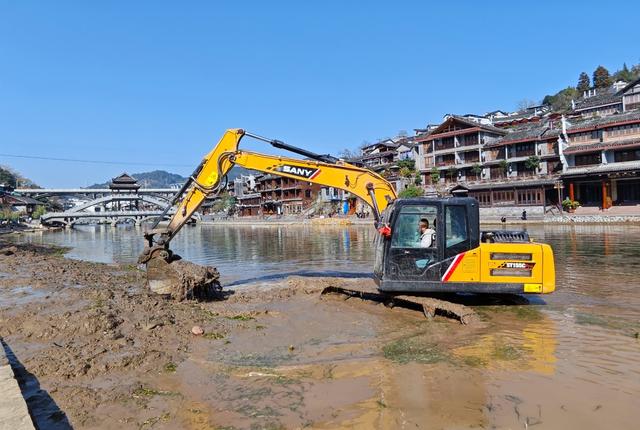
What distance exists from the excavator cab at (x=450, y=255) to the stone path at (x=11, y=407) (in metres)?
6.29

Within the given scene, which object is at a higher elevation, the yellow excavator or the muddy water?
the yellow excavator

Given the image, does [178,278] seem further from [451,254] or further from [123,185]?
[123,185]

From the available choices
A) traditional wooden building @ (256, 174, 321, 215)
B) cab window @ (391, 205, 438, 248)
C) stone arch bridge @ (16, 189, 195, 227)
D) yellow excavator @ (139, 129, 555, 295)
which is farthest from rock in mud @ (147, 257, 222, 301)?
stone arch bridge @ (16, 189, 195, 227)

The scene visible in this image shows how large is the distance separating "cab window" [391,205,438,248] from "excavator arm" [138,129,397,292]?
1.84 metres

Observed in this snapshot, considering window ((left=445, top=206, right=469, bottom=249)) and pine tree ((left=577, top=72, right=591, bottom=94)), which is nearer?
window ((left=445, top=206, right=469, bottom=249))

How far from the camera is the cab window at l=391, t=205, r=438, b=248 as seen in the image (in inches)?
364

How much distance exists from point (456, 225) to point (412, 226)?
2.80 feet

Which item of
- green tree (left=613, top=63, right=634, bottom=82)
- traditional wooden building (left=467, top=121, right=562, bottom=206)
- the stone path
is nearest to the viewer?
the stone path

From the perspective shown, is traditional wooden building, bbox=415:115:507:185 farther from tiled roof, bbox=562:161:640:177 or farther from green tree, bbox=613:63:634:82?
green tree, bbox=613:63:634:82

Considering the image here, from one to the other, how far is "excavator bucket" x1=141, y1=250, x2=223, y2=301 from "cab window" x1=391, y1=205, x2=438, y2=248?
16.3 ft

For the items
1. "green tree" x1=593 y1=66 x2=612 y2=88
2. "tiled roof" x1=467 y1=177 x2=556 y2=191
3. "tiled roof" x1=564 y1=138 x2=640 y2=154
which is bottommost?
"tiled roof" x1=467 y1=177 x2=556 y2=191

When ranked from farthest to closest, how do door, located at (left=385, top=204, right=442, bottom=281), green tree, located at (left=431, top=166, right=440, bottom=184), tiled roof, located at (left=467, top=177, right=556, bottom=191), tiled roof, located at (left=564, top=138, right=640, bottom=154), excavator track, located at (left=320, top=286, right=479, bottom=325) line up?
green tree, located at (left=431, top=166, right=440, bottom=184), tiled roof, located at (left=467, top=177, right=556, bottom=191), tiled roof, located at (left=564, top=138, right=640, bottom=154), door, located at (left=385, top=204, right=442, bottom=281), excavator track, located at (left=320, top=286, right=479, bottom=325)

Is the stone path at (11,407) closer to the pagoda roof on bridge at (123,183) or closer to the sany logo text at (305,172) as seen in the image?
the sany logo text at (305,172)

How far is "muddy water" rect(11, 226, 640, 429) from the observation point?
5.02 metres
